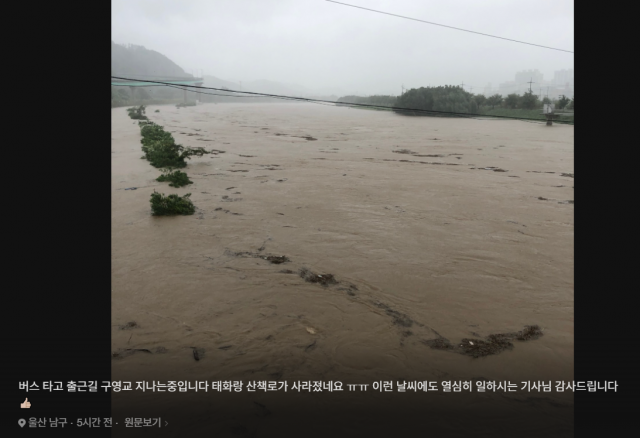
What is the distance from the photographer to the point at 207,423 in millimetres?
3154

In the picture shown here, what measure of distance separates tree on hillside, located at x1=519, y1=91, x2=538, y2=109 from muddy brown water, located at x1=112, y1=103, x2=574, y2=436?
104 ft

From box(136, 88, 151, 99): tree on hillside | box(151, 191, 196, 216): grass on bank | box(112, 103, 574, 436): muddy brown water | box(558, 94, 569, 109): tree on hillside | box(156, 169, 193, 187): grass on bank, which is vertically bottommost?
box(112, 103, 574, 436): muddy brown water

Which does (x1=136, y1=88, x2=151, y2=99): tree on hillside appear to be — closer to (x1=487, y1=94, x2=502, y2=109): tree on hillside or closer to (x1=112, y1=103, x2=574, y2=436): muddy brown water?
(x1=487, y1=94, x2=502, y2=109): tree on hillside

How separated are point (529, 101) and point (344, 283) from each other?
4029 centimetres

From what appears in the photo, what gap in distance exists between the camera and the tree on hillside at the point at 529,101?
39.0m

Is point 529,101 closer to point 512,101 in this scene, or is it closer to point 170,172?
point 512,101

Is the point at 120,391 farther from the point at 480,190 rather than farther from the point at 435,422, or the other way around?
the point at 480,190

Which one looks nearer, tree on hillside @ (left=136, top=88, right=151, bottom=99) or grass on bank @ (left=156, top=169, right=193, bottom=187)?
grass on bank @ (left=156, top=169, right=193, bottom=187)

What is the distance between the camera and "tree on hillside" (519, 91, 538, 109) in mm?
38969

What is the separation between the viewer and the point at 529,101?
128ft

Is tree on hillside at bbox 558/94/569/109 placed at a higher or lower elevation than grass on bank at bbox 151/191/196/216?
higher

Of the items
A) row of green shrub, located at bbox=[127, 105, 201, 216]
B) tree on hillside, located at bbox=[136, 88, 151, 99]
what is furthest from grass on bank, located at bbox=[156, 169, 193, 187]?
tree on hillside, located at bbox=[136, 88, 151, 99]

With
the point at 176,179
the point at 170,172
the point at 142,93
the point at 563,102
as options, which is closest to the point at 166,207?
the point at 176,179

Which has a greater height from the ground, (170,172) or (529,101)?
(529,101)
